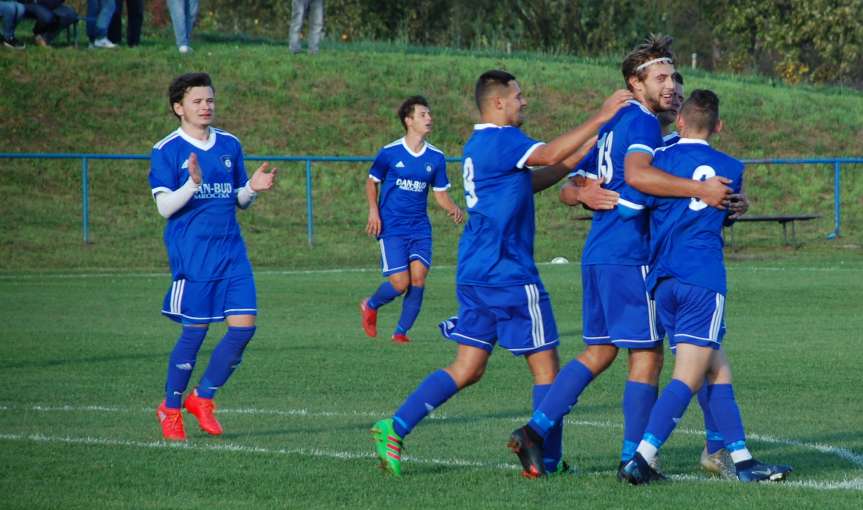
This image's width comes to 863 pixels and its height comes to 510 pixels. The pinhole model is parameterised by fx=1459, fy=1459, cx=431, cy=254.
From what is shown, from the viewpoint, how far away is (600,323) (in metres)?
7.04

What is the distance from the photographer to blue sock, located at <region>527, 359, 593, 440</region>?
22.4 feet

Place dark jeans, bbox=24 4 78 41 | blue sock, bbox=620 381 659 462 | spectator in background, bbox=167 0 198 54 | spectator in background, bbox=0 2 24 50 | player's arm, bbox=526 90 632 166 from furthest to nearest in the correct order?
dark jeans, bbox=24 4 78 41 → spectator in background, bbox=167 0 198 54 → spectator in background, bbox=0 2 24 50 → blue sock, bbox=620 381 659 462 → player's arm, bbox=526 90 632 166

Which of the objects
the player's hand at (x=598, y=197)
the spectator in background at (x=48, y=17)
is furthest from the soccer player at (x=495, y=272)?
the spectator in background at (x=48, y=17)

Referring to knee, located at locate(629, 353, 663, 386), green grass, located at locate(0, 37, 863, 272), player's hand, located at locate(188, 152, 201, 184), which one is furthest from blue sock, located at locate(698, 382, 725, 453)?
green grass, located at locate(0, 37, 863, 272)

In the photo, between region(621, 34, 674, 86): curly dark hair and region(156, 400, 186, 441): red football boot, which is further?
region(156, 400, 186, 441): red football boot

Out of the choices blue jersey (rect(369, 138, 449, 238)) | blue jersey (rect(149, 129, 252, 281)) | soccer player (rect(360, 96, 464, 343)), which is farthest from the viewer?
blue jersey (rect(369, 138, 449, 238))

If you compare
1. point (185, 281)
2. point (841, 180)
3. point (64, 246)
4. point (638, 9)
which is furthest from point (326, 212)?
point (638, 9)

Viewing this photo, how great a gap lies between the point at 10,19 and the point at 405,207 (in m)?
20.4

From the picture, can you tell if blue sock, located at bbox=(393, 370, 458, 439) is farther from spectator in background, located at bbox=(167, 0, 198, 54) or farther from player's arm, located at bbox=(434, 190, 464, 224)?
spectator in background, located at bbox=(167, 0, 198, 54)

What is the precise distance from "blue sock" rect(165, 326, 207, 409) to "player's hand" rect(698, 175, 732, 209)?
330cm

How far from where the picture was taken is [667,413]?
6.68 metres

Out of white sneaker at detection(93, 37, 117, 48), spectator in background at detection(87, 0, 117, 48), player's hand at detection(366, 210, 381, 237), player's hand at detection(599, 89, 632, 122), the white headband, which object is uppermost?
spectator in background at detection(87, 0, 117, 48)

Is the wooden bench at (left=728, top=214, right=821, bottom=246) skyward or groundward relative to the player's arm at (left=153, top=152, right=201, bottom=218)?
groundward

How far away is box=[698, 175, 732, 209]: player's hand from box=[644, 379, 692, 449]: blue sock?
0.84 meters
